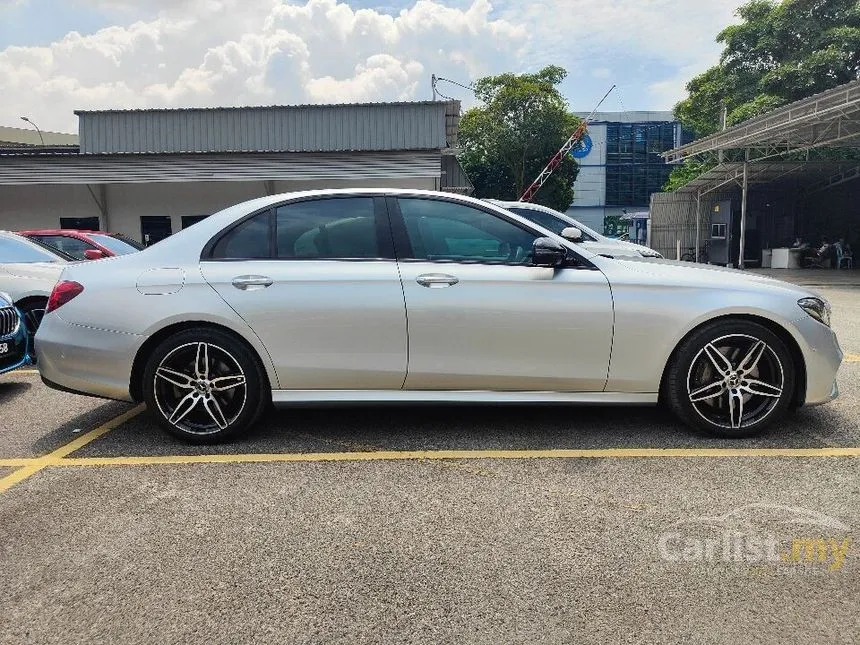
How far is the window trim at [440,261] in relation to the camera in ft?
13.2

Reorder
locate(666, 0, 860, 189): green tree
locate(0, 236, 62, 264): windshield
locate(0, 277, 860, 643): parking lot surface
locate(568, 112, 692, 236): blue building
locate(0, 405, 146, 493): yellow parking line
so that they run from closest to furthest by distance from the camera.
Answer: locate(0, 277, 860, 643): parking lot surface → locate(0, 405, 146, 493): yellow parking line → locate(0, 236, 62, 264): windshield → locate(666, 0, 860, 189): green tree → locate(568, 112, 692, 236): blue building

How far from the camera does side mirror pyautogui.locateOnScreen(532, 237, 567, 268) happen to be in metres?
3.93

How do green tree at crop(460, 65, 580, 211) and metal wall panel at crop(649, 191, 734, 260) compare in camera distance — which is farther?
green tree at crop(460, 65, 580, 211)

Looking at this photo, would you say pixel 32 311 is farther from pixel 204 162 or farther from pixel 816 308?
pixel 204 162

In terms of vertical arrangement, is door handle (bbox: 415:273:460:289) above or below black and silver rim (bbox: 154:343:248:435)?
above

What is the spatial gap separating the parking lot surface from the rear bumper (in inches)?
15.1

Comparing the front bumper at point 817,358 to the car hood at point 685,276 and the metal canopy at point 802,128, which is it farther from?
the metal canopy at point 802,128

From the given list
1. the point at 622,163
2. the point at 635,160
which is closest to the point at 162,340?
the point at 622,163

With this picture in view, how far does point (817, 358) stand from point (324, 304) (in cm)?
294

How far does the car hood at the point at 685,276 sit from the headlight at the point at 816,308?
0.17 ft

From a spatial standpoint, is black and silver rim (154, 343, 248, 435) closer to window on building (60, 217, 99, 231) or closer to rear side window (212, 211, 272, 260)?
rear side window (212, 211, 272, 260)

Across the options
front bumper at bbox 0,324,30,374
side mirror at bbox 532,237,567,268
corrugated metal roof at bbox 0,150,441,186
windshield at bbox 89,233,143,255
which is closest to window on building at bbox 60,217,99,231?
corrugated metal roof at bbox 0,150,441,186

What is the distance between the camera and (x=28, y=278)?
7008mm
